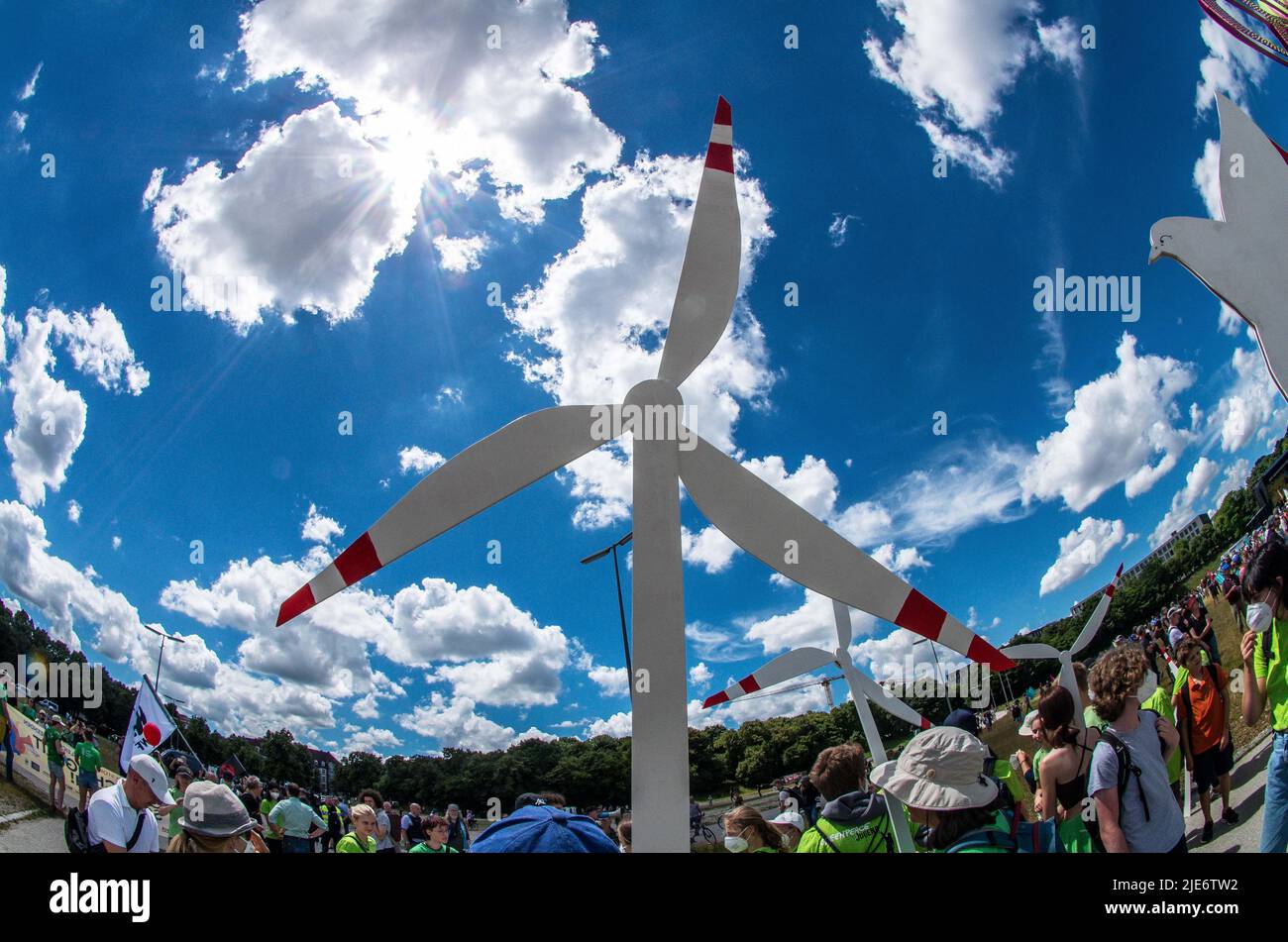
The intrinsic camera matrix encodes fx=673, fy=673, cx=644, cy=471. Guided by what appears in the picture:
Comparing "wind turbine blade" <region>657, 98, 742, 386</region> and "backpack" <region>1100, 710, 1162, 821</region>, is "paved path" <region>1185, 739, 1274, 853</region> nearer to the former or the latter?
"backpack" <region>1100, 710, 1162, 821</region>

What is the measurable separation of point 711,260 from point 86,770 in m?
23.0

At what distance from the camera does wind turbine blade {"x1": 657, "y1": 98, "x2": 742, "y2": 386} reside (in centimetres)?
593

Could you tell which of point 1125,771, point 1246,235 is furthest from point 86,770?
point 1246,235

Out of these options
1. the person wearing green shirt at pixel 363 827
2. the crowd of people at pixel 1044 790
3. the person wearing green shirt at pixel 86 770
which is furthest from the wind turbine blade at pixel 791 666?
the person wearing green shirt at pixel 86 770

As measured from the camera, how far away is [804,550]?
15.6 feet

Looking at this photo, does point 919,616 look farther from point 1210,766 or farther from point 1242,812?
point 1242,812

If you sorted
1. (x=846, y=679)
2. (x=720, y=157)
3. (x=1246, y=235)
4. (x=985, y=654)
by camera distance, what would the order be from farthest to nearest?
(x=846, y=679) → (x=1246, y=235) → (x=720, y=157) → (x=985, y=654)

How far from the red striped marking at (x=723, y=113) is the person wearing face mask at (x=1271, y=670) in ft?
18.1

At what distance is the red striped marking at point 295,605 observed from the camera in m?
4.80

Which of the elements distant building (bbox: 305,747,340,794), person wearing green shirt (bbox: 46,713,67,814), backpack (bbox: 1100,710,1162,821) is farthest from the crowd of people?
distant building (bbox: 305,747,340,794)

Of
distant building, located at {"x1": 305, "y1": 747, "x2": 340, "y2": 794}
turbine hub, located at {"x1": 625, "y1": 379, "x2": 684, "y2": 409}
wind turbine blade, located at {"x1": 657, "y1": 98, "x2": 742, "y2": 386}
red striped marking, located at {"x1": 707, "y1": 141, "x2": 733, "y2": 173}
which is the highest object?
red striped marking, located at {"x1": 707, "y1": 141, "x2": 733, "y2": 173}

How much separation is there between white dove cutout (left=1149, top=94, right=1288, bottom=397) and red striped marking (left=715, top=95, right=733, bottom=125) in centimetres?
662
